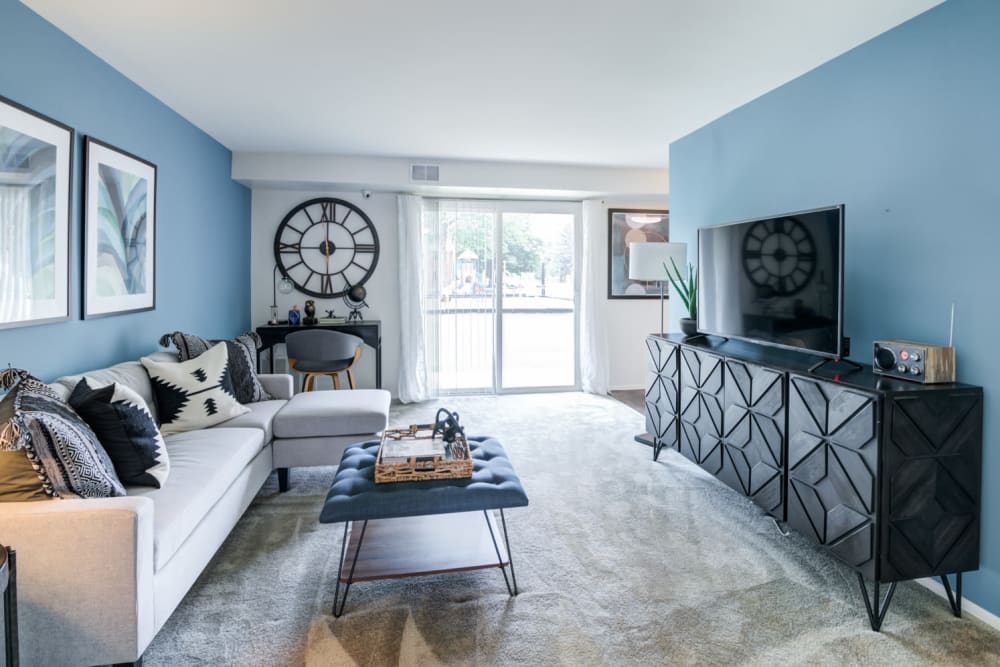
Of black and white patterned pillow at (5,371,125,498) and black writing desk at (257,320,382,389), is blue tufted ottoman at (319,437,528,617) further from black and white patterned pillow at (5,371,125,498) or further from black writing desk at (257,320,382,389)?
black writing desk at (257,320,382,389)

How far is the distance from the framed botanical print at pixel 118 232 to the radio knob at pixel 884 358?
145 inches

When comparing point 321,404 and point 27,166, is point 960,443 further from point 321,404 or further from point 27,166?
point 27,166

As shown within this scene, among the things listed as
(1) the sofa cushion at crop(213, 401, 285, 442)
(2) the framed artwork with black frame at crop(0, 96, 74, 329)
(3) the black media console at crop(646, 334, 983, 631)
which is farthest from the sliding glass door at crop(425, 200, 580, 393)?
(3) the black media console at crop(646, 334, 983, 631)

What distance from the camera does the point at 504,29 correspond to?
2.58 m

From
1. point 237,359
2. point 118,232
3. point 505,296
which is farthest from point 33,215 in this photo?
point 505,296

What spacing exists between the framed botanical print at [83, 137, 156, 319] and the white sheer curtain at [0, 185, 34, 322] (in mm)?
438

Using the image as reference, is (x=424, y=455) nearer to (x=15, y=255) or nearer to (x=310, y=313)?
(x=15, y=255)

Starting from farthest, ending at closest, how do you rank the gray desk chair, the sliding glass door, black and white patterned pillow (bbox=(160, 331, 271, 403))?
1. the sliding glass door
2. the gray desk chair
3. black and white patterned pillow (bbox=(160, 331, 271, 403))

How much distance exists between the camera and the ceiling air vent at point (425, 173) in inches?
206

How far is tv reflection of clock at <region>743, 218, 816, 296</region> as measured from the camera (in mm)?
2631

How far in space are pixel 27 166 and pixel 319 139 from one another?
2.39m

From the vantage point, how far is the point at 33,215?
245cm

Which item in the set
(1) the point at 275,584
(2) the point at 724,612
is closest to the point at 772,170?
(2) the point at 724,612

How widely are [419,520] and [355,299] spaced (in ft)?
11.4
